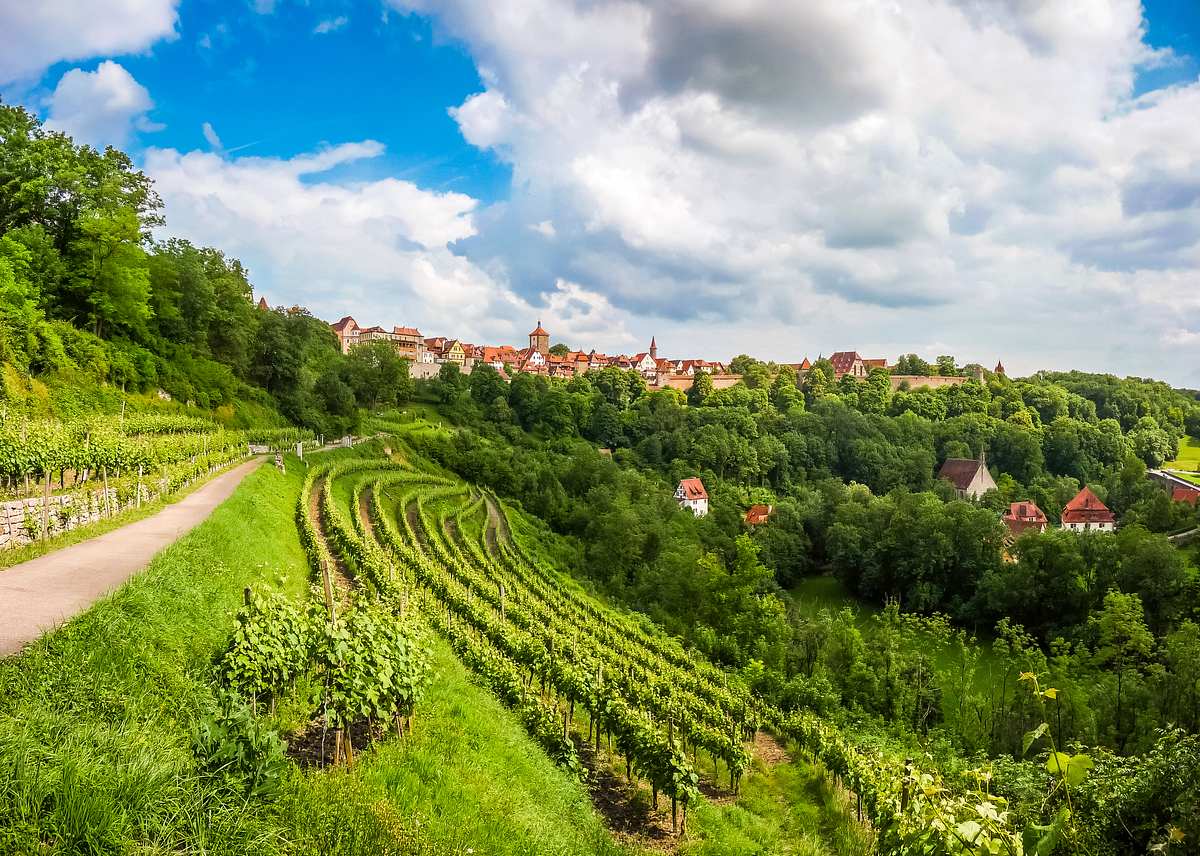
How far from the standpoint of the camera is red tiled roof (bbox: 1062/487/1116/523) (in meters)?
65.4

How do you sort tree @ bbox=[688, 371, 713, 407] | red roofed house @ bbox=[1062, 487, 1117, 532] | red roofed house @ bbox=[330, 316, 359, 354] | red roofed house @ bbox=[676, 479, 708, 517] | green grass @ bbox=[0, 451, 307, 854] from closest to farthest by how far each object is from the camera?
green grass @ bbox=[0, 451, 307, 854], red roofed house @ bbox=[1062, 487, 1117, 532], red roofed house @ bbox=[676, 479, 708, 517], tree @ bbox=[688, 371, 713, 407], red roofed house @ bbox=[330, 316, 359, 354]

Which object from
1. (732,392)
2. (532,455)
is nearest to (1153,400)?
(732,392)

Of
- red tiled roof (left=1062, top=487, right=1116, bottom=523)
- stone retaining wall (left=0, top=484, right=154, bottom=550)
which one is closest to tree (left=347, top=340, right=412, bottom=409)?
stone retaining wall (left=0, top=484, right=154, bottom=550)

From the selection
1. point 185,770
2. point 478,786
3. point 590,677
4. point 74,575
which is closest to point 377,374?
point 590,677

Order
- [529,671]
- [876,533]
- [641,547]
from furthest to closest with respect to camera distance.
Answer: [876,533] < [641,547] < [529,671]

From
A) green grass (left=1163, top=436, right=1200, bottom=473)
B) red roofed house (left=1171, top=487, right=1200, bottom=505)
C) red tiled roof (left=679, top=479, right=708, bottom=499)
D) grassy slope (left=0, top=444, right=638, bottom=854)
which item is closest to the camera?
grassy slope (left=0, top=444, right=638, bottom=854)

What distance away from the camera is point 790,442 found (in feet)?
298

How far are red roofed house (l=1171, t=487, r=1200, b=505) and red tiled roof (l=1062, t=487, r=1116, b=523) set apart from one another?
550 centimetres

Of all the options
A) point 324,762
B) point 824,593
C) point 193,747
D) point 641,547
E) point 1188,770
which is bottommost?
point 824,593

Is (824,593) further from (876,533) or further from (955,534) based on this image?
(955,534)

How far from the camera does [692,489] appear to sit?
76250mm

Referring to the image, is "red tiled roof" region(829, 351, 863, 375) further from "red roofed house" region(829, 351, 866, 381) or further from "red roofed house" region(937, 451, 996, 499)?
"red roofed house" region(937, 451, 996, 499)

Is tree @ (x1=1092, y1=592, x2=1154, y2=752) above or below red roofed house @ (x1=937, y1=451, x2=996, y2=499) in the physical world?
below

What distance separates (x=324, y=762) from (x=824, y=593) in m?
53.9
